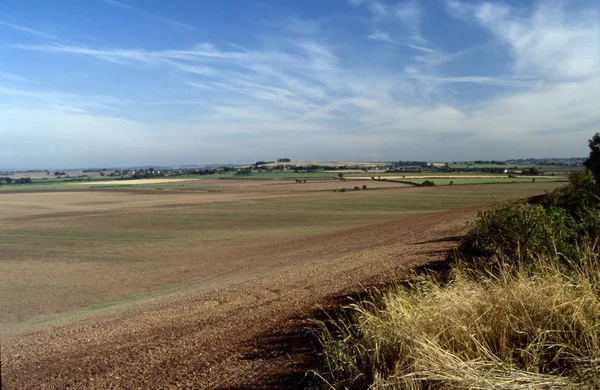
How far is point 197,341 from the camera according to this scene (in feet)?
24.5

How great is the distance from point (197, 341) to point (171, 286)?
11.6 m

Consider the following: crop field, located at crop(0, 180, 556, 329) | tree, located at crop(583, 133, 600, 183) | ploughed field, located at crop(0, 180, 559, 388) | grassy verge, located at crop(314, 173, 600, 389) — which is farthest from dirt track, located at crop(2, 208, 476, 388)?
tree, located at crop(583, 133, 600, 183)

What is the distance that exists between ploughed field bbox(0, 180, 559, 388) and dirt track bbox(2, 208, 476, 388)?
0.11 feet

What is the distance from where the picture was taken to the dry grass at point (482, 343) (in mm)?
3969

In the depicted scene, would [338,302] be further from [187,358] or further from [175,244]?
[175,244]

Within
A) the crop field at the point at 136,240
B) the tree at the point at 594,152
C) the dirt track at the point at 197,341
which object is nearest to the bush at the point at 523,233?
the dirt track at the point at 197,341

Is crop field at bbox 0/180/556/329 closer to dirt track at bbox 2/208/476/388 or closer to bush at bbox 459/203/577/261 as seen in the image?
bush at bbox 459/203/577/261

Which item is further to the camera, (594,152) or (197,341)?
(594,152)

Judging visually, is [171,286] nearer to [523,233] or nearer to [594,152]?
[523,233]

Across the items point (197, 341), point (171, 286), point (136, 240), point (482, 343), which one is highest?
point (482, 343)

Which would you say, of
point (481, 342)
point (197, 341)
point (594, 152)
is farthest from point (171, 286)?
point (594, 152)

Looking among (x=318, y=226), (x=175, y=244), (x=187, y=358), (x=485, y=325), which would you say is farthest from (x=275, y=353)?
(x=318, y=226)

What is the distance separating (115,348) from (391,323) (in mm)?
5146

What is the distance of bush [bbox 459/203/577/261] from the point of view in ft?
26.8
